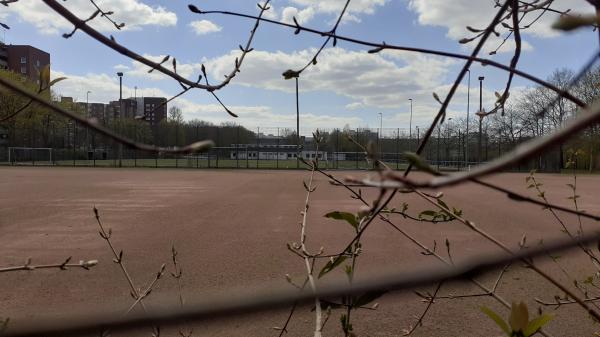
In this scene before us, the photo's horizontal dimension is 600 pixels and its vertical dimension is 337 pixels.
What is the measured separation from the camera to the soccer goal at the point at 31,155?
3919 cm

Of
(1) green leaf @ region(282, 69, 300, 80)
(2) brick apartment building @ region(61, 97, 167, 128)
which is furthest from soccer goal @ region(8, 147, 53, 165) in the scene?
(1) green leaf @ region(282, 69, 300, 80)

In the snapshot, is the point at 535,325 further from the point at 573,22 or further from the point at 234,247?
the point at 234,247

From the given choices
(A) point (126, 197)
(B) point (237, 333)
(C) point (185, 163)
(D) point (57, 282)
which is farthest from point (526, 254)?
(C) point (185, 163)

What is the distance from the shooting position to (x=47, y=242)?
805cm

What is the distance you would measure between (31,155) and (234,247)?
1508 inches

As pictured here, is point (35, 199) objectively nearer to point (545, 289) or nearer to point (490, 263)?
point (545, 289)

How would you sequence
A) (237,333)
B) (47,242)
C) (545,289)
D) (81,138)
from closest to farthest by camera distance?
(237,333) → (545,289) → (47,242) → (81,138)

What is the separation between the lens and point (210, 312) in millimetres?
319

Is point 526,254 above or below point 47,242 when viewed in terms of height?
above

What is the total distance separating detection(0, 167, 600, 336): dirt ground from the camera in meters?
4.55

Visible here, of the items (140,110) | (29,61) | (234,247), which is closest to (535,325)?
(140,110)

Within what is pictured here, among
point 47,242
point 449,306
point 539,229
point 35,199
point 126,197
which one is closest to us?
point 449,306

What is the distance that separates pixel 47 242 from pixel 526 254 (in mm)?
8841

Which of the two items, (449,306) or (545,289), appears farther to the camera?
(545,289)
